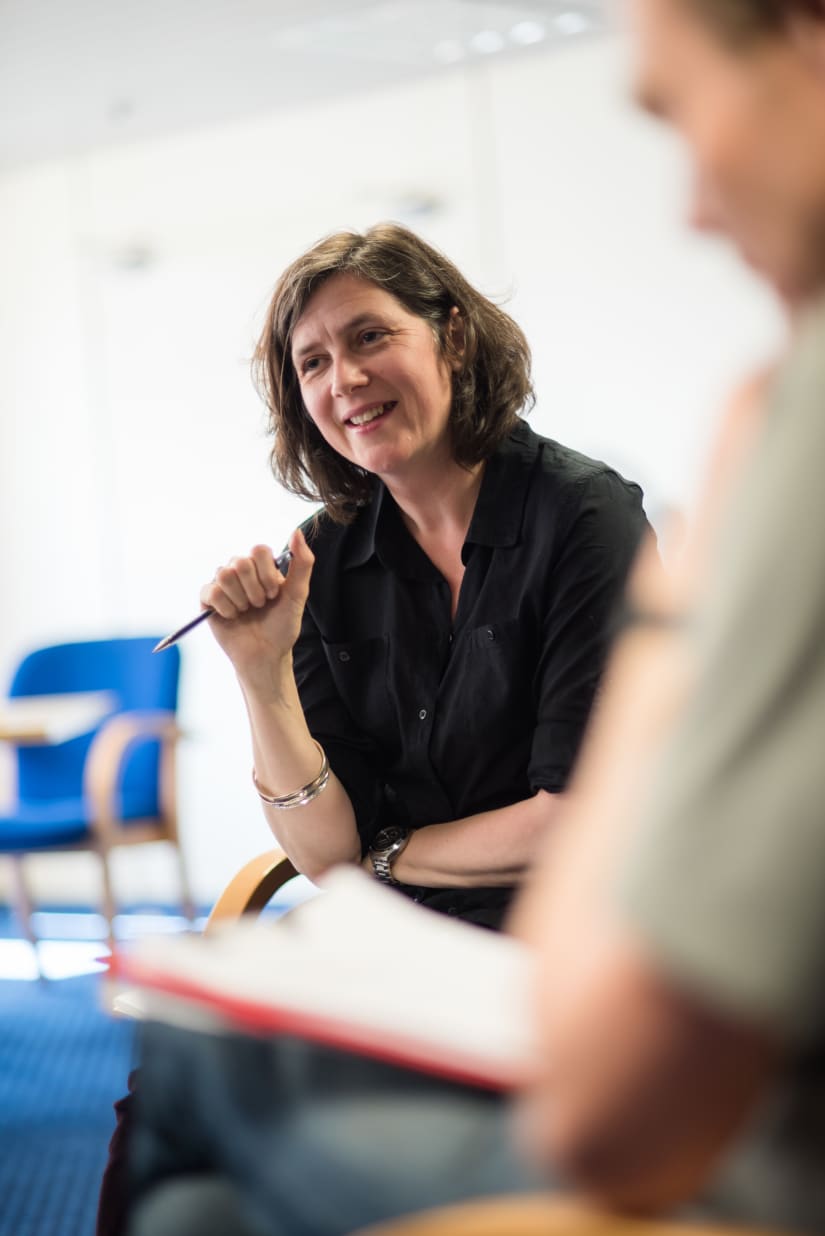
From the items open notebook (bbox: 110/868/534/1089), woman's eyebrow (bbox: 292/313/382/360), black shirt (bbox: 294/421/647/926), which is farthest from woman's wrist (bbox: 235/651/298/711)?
open notebook (bbox: 110/868/534/1089)

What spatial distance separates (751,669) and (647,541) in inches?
47.8

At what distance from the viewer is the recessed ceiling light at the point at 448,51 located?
4.22 m

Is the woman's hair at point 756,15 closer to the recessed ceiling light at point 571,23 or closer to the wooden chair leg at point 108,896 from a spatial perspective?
the wooden chair leg at point 108,896

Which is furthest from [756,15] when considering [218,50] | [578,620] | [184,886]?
[218,50]

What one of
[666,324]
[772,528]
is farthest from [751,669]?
[666,324]

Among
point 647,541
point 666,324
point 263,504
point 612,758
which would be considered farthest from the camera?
point 263,504

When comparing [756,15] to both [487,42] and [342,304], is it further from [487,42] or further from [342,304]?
[487,42]

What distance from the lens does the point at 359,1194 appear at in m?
0.61

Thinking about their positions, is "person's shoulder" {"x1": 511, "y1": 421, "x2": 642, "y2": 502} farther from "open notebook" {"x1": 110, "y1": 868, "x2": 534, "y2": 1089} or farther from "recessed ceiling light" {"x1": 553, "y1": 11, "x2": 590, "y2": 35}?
"recessed ceiling light" {"x1": 553, "y1": 11, "x2": 590, "y2": 35}

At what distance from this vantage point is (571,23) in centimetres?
411

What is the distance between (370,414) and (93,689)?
276 centimetres

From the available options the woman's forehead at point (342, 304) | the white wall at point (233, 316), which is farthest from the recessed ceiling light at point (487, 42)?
the woman's forehead at point (342, 304)

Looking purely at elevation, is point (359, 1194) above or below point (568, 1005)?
below

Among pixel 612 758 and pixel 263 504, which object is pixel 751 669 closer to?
pixel 612 758
